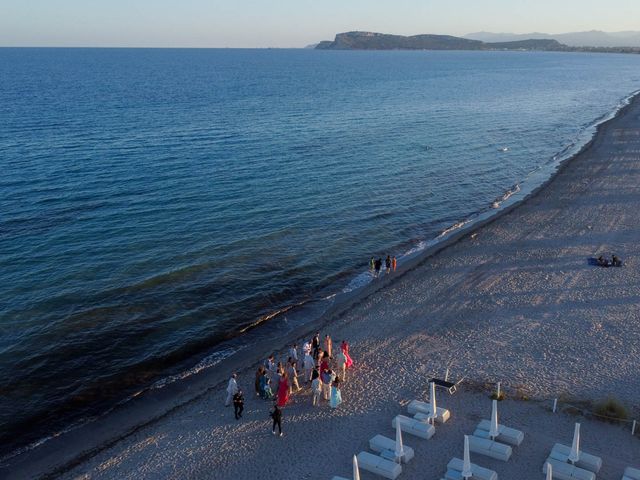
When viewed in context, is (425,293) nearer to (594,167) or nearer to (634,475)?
(634,475)

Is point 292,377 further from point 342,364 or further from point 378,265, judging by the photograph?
point 378,265

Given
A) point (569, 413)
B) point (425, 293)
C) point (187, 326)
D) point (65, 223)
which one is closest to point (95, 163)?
point (65, 223)

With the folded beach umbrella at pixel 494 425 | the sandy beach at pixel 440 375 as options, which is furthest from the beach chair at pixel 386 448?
the folded beach umbrella at pixel 494 425

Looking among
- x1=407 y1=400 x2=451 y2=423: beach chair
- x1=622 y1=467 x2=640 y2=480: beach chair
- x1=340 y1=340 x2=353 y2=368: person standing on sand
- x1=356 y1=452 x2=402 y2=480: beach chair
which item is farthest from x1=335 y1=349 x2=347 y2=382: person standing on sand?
x1=622 y1=467 x2=640 y2=480: beach chair

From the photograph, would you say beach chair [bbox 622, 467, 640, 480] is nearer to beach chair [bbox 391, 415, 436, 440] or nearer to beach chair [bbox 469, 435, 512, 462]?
beach chair [bbox 469, 435, 512, 462]

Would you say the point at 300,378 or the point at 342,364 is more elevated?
the point at 342,364

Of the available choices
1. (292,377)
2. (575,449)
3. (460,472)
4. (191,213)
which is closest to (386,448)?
(460,472)

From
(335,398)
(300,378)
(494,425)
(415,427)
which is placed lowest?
(300,378)
